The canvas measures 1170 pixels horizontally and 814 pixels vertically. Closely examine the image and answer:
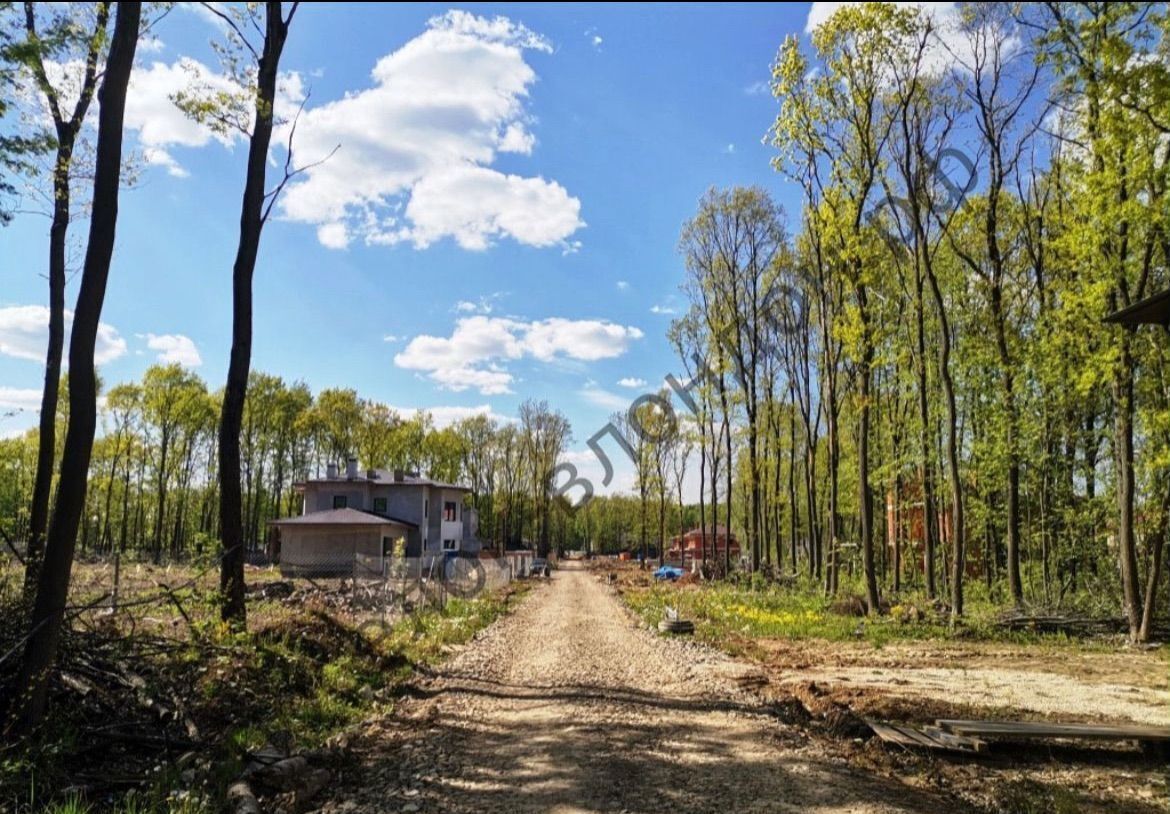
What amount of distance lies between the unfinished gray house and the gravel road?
18.2 meters

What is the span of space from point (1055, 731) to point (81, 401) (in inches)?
407

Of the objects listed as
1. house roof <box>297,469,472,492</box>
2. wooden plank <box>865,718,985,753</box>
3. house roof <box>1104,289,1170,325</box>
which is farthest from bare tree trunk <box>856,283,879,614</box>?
house roof <box>297,469,472,492</box>

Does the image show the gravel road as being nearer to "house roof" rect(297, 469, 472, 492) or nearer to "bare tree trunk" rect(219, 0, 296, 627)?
"bare tree trunk" rect(219, 0, 296, 627)

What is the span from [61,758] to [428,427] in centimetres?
5937

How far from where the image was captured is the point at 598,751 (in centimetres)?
679

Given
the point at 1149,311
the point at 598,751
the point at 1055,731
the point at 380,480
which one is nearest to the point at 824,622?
the point at 1055,731

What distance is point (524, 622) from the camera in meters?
19.0

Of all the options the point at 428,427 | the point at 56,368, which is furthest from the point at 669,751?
the point at 428,427

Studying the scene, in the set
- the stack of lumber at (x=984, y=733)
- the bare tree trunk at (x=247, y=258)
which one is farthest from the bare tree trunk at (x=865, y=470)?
the bare tree trunk at (x=247, y=258)

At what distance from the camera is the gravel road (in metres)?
5.48

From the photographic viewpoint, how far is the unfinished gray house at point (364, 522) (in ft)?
121

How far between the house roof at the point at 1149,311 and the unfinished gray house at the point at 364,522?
25525 mm

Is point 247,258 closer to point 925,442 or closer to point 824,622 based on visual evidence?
point 824,622

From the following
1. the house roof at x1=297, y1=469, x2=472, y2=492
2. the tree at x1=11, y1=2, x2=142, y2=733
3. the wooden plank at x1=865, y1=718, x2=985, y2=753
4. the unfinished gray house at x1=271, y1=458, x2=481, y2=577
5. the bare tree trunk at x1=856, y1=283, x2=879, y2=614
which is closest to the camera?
the tree at x1=11, y1=2, x2=142, y2=733
